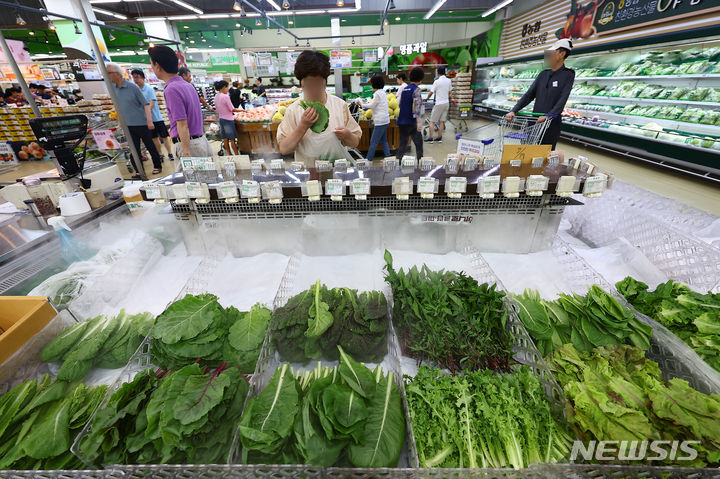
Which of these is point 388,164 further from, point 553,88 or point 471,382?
point 553,88

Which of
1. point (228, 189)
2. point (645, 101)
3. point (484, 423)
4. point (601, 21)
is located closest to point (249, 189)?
point (228, 189)

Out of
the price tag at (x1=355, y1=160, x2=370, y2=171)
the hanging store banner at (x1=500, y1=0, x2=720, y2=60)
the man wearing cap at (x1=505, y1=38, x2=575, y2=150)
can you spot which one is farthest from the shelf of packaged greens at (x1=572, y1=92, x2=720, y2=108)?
the price tag at (x1=355, y1=160, x2=370, y2=171)

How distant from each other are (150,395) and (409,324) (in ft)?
3.83

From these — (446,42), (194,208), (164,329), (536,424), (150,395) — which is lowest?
(536,424)

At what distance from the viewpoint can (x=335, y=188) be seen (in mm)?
1943

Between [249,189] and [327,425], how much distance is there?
4.85 ft

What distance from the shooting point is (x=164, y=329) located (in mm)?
1348

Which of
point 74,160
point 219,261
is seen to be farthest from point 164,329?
point 74,160

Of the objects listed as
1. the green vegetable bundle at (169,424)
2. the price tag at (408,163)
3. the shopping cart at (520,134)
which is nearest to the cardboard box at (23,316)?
the green vegetable bundle at (169,424)

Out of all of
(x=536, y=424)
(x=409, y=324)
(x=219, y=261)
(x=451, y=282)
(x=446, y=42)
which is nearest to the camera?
(x=536, y=424)

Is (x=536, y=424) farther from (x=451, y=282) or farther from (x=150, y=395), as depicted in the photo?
(x=150, y=395)

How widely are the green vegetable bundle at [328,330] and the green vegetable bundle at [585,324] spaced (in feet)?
2.52

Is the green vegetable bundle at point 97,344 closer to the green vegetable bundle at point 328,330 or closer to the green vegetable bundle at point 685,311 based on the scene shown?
the green vegetable bundle at point 328,330

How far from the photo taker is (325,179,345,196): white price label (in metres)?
→ 1.93
